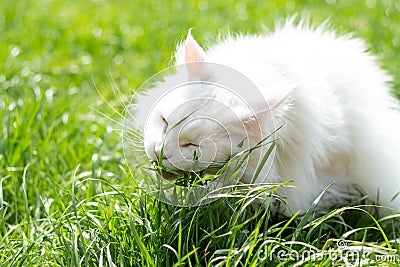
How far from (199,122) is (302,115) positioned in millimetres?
454

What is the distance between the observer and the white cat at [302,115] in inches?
88.7

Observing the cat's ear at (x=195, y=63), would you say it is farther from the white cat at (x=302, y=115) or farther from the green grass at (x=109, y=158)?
the green grass at (x=109, y=158)

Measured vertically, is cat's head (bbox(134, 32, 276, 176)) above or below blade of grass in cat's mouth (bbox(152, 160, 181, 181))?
above

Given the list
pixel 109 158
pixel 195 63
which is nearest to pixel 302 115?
pixel 195 63

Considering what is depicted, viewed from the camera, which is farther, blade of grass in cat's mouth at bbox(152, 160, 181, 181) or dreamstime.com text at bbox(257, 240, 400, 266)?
blade of grass in cat's mouth at bbox(152, 160, 181, 181)

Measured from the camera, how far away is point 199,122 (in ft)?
7.21

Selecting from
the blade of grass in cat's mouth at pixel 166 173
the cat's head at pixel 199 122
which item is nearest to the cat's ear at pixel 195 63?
the cat's head at pixel 199 122

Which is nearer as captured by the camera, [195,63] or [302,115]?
[195,63]

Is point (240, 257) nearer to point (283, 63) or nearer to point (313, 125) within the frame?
point (313, 125)

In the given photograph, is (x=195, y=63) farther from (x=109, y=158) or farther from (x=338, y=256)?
(x=109, y=158)

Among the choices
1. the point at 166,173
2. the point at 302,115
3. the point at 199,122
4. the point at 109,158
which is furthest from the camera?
the point at 109,158
